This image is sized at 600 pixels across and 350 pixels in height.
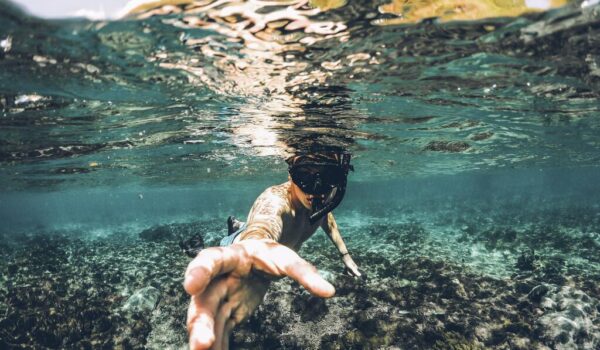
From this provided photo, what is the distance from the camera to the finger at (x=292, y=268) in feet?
6.23

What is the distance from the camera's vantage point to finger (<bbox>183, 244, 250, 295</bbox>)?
5.74ft

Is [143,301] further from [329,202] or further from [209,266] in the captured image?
[209,266]

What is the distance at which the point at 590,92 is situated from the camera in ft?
34.6

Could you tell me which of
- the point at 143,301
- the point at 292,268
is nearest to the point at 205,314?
the point at 292,268

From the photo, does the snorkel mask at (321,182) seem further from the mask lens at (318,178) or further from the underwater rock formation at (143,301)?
the underwater rock formation at (143,301)

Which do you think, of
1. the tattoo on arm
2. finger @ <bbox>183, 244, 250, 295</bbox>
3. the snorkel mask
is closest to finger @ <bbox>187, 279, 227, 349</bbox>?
finger @ <bbox>183, 244, 250, 295</bbox>

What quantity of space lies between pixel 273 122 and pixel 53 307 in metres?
9.43

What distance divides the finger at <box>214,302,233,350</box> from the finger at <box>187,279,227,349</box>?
0.06 m

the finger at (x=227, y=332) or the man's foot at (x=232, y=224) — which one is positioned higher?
the finger at (x=227, y=332)

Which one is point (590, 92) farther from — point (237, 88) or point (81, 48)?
point (81, 48)

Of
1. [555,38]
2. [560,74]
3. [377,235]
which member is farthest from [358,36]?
[377,235]

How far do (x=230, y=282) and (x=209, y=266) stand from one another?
0.32m

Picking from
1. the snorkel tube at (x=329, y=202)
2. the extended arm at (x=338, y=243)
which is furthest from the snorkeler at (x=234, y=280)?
the extended arm at (x=338, y=243)

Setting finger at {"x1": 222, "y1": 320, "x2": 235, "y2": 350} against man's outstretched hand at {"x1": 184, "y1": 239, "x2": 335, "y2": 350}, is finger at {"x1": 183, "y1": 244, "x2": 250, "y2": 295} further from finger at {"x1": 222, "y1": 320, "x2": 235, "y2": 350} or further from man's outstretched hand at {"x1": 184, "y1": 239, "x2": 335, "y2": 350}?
finger at {"x1": 222, "y1": 320, "x2": 235, "y2": 350}
